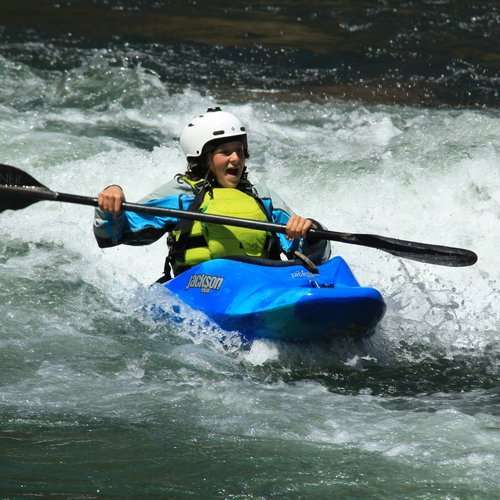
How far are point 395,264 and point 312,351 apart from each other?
68.9 inches

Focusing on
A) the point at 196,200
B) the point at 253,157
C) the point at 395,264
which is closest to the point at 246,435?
the point at 196,200

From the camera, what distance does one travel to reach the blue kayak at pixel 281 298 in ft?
16.2

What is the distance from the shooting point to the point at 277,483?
149 inches

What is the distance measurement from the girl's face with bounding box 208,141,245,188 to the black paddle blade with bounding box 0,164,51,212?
2.77 feet

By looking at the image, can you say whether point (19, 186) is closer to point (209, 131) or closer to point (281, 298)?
point (209, 131)

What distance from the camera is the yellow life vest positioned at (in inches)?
215

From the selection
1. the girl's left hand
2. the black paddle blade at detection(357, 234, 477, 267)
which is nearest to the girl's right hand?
the girl's left hand

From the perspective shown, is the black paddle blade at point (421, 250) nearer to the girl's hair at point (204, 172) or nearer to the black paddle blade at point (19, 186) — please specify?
the girl's hair at point (204, 172)

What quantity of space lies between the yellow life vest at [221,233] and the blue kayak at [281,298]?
140 millimetres

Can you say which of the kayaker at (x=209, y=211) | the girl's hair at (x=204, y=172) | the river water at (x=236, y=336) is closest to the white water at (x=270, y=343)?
the river water at (x=236, y=336)

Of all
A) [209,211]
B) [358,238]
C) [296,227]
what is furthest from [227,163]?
[358,238]

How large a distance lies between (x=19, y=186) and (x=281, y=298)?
5.18ft

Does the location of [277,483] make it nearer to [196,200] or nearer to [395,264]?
[196,200]

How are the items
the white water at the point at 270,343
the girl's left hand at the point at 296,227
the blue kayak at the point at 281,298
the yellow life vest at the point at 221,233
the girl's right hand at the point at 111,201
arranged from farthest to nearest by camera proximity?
the yellow life vest at the point at 221,233 < the girl's right hand at the point at 111,201 < the girl's left hand at the point at 296,227 < the blue kayak at the point at 281,298 < the white water at the point at 270,343
